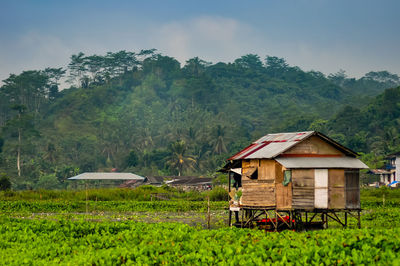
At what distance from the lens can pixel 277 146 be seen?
90.3 feet

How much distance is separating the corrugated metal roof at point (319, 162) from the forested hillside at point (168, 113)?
5405 centimetres

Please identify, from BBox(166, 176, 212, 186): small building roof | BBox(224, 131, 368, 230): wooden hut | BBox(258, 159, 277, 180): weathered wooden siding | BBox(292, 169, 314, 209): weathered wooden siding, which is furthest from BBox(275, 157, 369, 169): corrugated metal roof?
BBox(166, 176, 212, 186): small building roof

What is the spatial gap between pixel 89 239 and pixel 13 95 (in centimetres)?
12409

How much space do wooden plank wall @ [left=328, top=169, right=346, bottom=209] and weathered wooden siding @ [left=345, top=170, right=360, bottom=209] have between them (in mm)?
317

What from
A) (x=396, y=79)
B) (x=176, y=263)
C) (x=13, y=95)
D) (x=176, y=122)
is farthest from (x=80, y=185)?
(x=396, y=79)

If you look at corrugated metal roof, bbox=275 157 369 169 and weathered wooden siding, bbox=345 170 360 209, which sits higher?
corrugated metal roof, bbox=275 157 369 169

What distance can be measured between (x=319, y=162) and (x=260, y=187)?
3.07m

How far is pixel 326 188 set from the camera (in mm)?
25766

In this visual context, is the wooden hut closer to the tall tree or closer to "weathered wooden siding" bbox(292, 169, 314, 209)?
"weathered wooden siding" bbox(292, 169, 314, 209)

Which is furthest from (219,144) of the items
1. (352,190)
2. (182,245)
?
(182,245)

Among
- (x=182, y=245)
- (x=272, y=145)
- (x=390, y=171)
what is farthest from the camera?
(x=390, y=171)

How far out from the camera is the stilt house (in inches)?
1013

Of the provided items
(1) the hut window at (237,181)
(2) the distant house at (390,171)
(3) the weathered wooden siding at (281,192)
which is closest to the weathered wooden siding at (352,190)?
(3) the weathered wooden siding at (281,192)

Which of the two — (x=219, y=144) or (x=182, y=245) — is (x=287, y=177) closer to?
(x=182, y=245)
